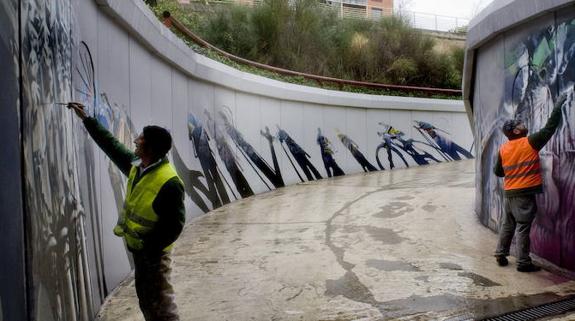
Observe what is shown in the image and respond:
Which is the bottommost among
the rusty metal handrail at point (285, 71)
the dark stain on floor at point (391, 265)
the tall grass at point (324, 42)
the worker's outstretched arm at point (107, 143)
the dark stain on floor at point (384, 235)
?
the dark stain on floor at point (384, 235)

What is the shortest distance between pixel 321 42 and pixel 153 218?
54.8ft

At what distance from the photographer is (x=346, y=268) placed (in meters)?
5.25

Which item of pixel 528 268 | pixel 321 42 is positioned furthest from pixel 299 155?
pixel 528 268

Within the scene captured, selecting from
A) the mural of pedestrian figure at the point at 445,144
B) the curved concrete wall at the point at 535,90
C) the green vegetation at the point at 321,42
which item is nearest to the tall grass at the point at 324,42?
the green vegetation at the point at 321,42

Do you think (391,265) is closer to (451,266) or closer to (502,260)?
(451,266)

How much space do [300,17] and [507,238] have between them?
1425cm

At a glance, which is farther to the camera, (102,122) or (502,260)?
(502,260)

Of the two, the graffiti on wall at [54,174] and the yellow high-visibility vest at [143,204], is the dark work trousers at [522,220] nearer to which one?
the yellow high-visibility vest at [143,204]

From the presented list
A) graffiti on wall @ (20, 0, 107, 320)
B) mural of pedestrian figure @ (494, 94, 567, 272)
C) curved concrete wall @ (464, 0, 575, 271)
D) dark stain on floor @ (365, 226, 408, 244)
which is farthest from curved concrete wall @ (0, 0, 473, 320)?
curved concrete wall @ (464, 0, 575, 271)

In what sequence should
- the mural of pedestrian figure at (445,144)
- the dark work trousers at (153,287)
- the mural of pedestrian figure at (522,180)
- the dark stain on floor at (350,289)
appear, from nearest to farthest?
the dark work trousers at (153,287)
the dark stain on floor at (350,289)
the mural of pedestrian figure at (522,180)
the mural of pedestrian figure at (445,144)

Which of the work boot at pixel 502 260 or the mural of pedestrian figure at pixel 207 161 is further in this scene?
the mural of pedestrian figure at pixel 207 161

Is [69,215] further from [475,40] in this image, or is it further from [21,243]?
[475,40]

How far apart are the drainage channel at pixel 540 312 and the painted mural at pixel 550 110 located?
0.93 m

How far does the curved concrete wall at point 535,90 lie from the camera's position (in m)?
4.76
